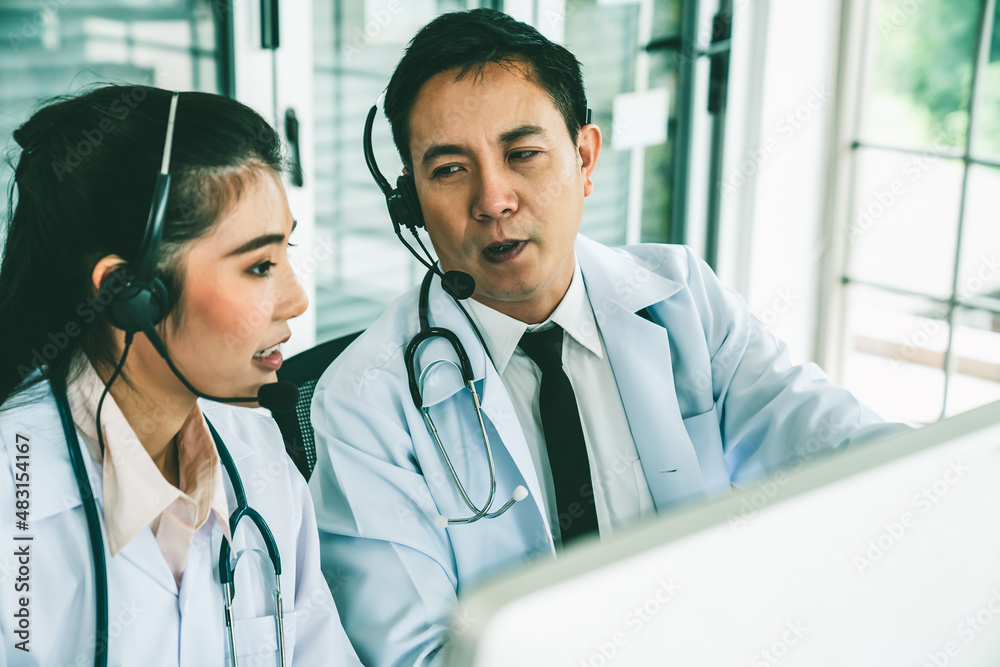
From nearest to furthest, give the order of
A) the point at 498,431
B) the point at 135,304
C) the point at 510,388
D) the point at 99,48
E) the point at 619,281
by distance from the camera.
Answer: the point at 135,304 → the point at 498,431 → the point at 510,388 → the point at 619,281 → the point at 99,48

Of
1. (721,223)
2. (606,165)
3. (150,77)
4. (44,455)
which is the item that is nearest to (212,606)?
(44,455)

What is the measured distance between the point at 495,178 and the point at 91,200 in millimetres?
541

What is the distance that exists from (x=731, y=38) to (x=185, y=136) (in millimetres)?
2331

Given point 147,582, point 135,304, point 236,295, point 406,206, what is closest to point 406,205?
point 406,206

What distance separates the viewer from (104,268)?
83 centimetres

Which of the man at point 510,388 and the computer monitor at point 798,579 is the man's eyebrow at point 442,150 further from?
the computer monitor at point 798,579

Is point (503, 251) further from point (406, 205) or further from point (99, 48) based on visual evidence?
point (99, 48)

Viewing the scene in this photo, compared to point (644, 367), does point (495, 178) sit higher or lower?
higher

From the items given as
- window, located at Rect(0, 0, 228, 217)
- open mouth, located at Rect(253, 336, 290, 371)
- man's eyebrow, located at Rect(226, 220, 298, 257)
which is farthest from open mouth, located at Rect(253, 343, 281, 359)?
window, located at Rect(0, 0, 228, 217)

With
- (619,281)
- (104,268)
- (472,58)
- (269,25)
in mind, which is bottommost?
(619,281)

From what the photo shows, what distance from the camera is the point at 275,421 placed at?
3.90 ft

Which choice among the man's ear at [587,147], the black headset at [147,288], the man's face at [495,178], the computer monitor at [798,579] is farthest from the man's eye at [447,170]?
the computer monitor at [798,579]

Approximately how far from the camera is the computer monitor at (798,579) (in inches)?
11.8

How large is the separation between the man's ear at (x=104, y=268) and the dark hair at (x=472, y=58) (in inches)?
20.5
